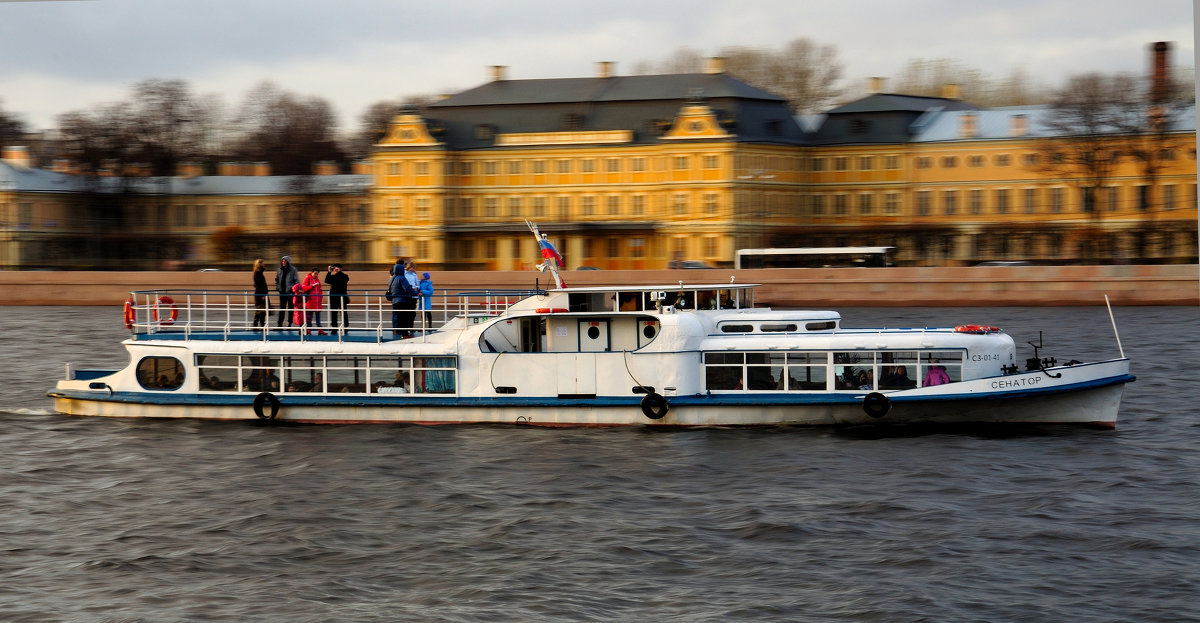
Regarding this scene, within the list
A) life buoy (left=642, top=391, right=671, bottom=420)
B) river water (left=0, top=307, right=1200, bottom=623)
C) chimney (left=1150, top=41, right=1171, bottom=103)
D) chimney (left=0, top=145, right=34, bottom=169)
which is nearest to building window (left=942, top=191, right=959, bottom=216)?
chimney (left=1150, top=41, right=1171, bottom=103)

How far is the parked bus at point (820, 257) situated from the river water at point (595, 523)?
46.4m

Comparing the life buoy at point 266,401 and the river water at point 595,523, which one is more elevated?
the life buoy at point 266,401

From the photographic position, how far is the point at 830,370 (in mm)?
22484

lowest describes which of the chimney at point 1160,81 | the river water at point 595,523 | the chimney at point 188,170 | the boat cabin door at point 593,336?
the river water at point 595,523

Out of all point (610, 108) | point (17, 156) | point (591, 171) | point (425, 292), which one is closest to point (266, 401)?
point (425, 292)

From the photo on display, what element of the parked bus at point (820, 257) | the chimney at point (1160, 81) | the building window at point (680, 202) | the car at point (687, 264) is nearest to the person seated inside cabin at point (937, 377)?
the parked bus at point (820, 257)

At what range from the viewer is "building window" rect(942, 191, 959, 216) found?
278 ft

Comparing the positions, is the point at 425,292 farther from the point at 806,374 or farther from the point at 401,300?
the point at 806,374

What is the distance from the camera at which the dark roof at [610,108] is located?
8688cm

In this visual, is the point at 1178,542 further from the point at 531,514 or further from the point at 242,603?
the point at 242,603

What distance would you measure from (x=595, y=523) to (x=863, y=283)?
45.2 metres

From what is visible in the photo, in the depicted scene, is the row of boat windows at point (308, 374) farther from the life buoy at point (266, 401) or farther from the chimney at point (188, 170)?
the chimney at point (188, 170)

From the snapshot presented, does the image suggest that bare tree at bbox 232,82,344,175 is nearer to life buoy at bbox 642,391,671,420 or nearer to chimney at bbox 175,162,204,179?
chimney at bbox 175,162,204,179

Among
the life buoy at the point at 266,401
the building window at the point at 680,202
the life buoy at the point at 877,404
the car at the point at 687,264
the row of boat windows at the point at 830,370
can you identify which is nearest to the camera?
the life buoy at the point at 877,404
